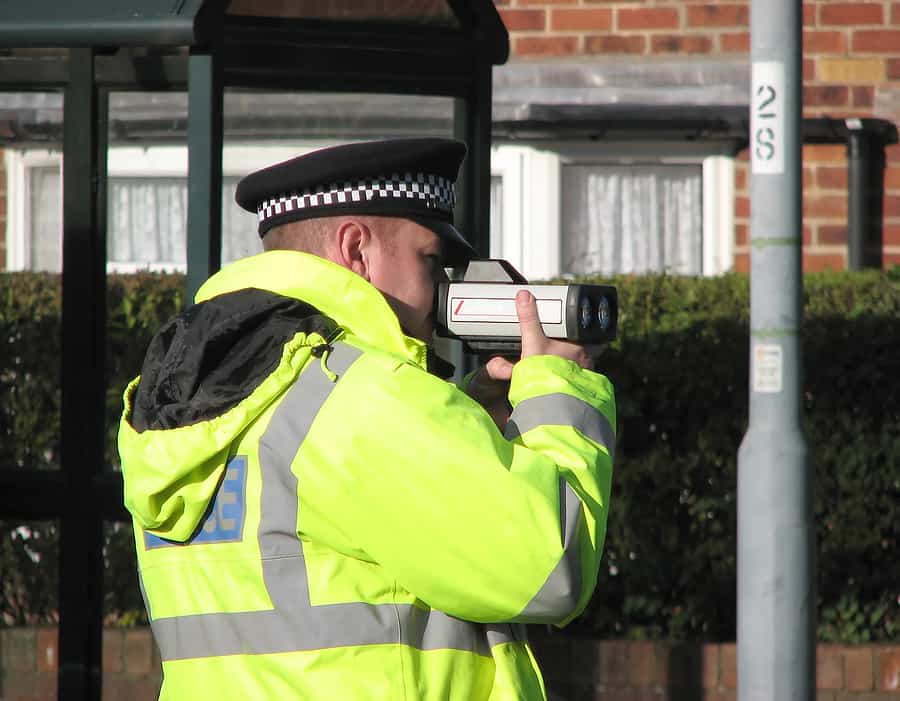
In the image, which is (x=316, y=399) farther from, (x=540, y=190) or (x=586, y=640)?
(x=540, y=190)

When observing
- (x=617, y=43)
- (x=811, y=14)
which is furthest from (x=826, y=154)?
(x=617, y=43)

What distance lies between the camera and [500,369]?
2186 mm

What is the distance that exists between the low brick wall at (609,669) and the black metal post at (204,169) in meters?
2.42

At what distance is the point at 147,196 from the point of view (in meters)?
7.07

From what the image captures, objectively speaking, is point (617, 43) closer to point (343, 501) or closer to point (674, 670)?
point (674, 670)

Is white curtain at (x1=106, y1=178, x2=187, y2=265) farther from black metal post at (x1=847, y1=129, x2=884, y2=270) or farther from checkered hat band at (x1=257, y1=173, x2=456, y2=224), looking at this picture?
checkered hat band at (x1=257, y1=173, x2=456, y2=224)

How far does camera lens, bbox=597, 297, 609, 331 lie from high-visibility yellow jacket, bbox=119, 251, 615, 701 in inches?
5.7

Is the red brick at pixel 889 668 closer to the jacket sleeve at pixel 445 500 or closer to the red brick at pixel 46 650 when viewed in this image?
the red brick at pixel 46 650

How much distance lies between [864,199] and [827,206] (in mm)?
170

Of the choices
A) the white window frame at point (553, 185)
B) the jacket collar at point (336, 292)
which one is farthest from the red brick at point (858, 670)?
the jacket collar at point (336, 292)

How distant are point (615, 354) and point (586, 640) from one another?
108cm

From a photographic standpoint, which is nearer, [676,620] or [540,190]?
[676,620]

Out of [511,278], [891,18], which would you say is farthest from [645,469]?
[511,278]

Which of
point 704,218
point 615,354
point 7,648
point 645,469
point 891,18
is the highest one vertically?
point 891,18
